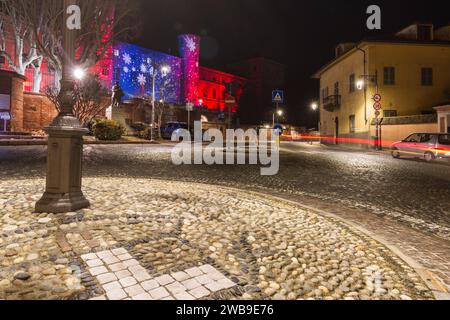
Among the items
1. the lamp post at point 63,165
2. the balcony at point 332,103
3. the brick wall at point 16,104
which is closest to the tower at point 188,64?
the balcony at point 332,103

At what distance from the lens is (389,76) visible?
91.9 ft

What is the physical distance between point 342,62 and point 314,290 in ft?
116

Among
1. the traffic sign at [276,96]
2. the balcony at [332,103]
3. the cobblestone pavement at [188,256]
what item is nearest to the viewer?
the cobblestone pavement at [188,256]

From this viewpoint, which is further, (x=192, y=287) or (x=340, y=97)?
(x=340, y=97)

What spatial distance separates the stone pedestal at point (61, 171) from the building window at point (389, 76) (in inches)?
1177

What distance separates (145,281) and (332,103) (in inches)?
1410

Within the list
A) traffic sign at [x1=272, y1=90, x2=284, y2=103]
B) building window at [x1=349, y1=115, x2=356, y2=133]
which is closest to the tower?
building window at [x1=349, y1=115, x2=356, y2=133]

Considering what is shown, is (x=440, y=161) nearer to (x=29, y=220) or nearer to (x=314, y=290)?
(x=314, y=290)

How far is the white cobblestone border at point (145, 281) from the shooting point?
7.73ft

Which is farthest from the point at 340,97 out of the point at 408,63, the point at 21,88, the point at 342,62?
the point at 21,88

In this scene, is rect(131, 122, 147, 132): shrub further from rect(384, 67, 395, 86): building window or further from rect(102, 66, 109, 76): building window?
rect(384, 67, 395, 86): building window

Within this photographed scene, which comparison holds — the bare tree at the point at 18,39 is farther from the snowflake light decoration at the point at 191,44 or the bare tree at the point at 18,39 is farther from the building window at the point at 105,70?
the snowflake light decoration at the point at 191,44

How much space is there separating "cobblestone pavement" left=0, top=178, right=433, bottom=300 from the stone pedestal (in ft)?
0.75
